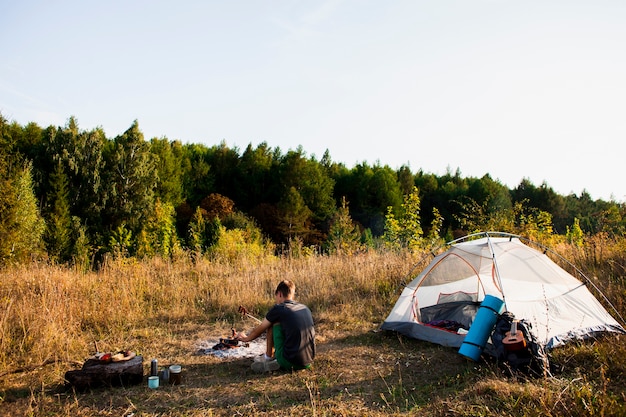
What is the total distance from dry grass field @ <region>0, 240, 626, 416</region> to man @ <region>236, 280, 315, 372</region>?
0.15 meters

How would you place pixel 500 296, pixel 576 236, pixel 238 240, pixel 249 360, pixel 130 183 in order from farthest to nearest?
pixel 130 183 → pixel 238 240 → pixel 576 236 → pixel 500 296 → pixel 249 360

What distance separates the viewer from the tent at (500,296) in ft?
18.6

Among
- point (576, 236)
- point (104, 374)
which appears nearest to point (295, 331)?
point (104, 374)

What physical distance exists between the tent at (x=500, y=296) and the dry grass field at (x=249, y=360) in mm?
270

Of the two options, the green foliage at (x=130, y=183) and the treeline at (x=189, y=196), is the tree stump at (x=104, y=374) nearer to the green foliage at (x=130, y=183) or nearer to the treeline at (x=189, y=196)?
the treeline at (x=189, y=196)

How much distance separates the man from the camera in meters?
5.05

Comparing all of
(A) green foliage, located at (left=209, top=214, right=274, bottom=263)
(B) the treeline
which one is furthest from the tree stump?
(B) the treeline

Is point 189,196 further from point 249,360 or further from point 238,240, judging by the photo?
point 249,360

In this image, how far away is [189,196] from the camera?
33.7 m

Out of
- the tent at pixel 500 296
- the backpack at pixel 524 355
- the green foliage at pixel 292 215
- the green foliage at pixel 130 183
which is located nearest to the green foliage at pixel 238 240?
the green foliage at pixel 292 215

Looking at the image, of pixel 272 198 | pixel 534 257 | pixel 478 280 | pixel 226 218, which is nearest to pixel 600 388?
pixel 534 257

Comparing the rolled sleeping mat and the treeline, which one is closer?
the rolled sleeping mat

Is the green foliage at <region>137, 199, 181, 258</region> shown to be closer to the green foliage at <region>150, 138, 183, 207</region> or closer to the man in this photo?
the green foliage at <region>150, 138, 183, 207</region>

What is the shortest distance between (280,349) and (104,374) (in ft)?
6.20
